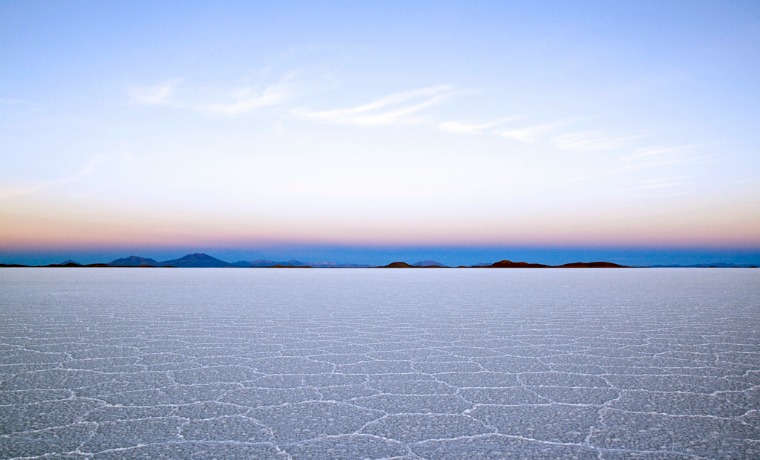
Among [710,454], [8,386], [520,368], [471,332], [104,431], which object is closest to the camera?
[710,454]

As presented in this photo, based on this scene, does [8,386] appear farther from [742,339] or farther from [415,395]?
[742,339]

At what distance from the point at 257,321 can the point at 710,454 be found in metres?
5.10

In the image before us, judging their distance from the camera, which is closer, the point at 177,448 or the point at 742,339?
the point at 177,448

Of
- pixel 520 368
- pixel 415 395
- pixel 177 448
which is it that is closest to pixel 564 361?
pixel 520 368

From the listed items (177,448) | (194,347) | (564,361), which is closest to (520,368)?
(564,361)

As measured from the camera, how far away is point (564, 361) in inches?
144

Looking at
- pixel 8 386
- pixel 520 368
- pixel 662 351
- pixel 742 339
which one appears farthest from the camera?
pixel 742 339

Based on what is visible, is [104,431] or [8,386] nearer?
[104,431]

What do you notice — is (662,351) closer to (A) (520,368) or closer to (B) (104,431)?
(A) (520,368)

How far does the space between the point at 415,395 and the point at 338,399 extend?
42cm

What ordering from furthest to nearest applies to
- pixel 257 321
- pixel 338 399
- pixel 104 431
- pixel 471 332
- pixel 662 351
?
pixel 257 321, pixel 471 332, pixel 662 351, pixel 338 399, pixel 104 431

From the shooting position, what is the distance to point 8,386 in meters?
2.91

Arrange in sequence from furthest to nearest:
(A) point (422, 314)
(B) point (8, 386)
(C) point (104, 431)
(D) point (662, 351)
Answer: (A) point (422, 314) < (D) point (662, 351) < (B) point (8, 386) < (C) point (104, 431)

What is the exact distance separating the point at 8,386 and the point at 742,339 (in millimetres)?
5751
